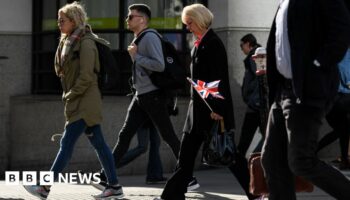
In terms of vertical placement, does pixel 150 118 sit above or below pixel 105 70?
below

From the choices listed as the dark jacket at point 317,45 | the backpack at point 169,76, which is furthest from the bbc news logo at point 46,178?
the dark jacket at point 317,45

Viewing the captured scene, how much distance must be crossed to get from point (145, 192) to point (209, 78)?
67.3 inches

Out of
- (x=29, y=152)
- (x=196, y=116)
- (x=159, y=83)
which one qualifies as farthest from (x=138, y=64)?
(x=29, y=152)

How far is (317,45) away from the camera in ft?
16.7

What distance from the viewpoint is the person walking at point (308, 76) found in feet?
16.2

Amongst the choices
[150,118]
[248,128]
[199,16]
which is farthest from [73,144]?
[248,128]

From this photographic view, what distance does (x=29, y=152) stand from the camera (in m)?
11.0

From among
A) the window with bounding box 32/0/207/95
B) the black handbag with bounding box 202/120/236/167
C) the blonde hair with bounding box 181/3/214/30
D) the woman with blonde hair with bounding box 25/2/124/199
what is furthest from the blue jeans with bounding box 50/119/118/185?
the window with bounding box 32/0/207/95

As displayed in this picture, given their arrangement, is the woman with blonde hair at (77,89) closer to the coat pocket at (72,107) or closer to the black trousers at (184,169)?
the coat pocket at (72,107)

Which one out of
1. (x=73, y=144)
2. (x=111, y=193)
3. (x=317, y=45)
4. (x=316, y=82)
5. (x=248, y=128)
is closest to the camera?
(x=316, y=82)

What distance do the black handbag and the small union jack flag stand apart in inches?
9.1

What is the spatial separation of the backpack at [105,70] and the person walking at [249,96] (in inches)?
95.7

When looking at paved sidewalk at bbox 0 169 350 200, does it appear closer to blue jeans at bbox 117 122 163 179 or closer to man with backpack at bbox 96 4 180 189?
blue jeans at bbox 117 122 163 179

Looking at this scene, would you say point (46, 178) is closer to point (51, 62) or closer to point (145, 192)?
point (145, 192)
